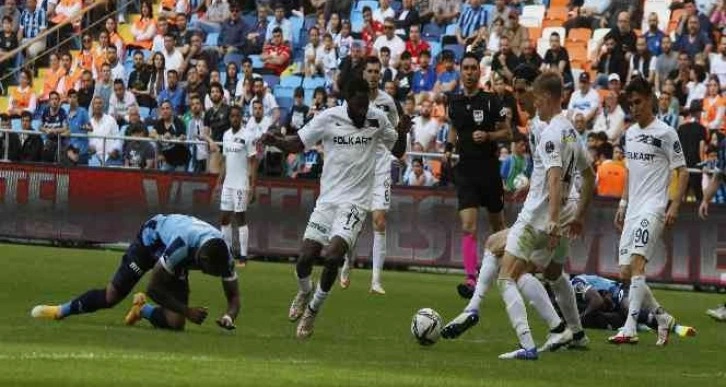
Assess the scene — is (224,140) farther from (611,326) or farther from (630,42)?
(611,326)

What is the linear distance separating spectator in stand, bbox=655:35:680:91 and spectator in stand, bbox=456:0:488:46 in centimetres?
398

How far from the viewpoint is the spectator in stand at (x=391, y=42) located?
116 feet

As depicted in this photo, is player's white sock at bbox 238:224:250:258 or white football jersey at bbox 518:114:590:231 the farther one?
player's white sock at bbox 238:224:250:258

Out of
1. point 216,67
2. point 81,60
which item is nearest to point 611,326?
point 216,67

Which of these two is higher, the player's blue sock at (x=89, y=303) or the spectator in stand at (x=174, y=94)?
the spectator in stand at (x=174, y=94)

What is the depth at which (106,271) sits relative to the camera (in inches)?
1029

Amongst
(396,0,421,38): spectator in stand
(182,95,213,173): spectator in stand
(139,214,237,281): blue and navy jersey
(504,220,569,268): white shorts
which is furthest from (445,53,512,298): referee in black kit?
(396,0,421,38): spectator in stand

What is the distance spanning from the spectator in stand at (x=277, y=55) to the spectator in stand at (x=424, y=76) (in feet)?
12.5

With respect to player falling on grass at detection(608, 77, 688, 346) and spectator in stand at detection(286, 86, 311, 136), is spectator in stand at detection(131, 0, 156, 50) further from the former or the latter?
player falling on grass at detection(608, 77, 688, 346)

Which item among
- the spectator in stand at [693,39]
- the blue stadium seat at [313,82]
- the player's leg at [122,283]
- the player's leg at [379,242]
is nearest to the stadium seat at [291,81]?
the blue stadium seat at [313,82]

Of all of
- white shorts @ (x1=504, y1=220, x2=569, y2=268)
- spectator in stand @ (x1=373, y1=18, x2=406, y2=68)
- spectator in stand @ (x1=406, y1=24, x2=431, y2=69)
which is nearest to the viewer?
white shorts @ (x1=504, y1=220, x2=569, y2=268)

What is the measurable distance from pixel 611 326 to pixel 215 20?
2135 centimetres

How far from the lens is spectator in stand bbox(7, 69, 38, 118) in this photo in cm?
3975

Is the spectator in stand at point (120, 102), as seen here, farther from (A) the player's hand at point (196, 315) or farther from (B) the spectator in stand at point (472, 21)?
(A) the player's hand at point (196, 315)
